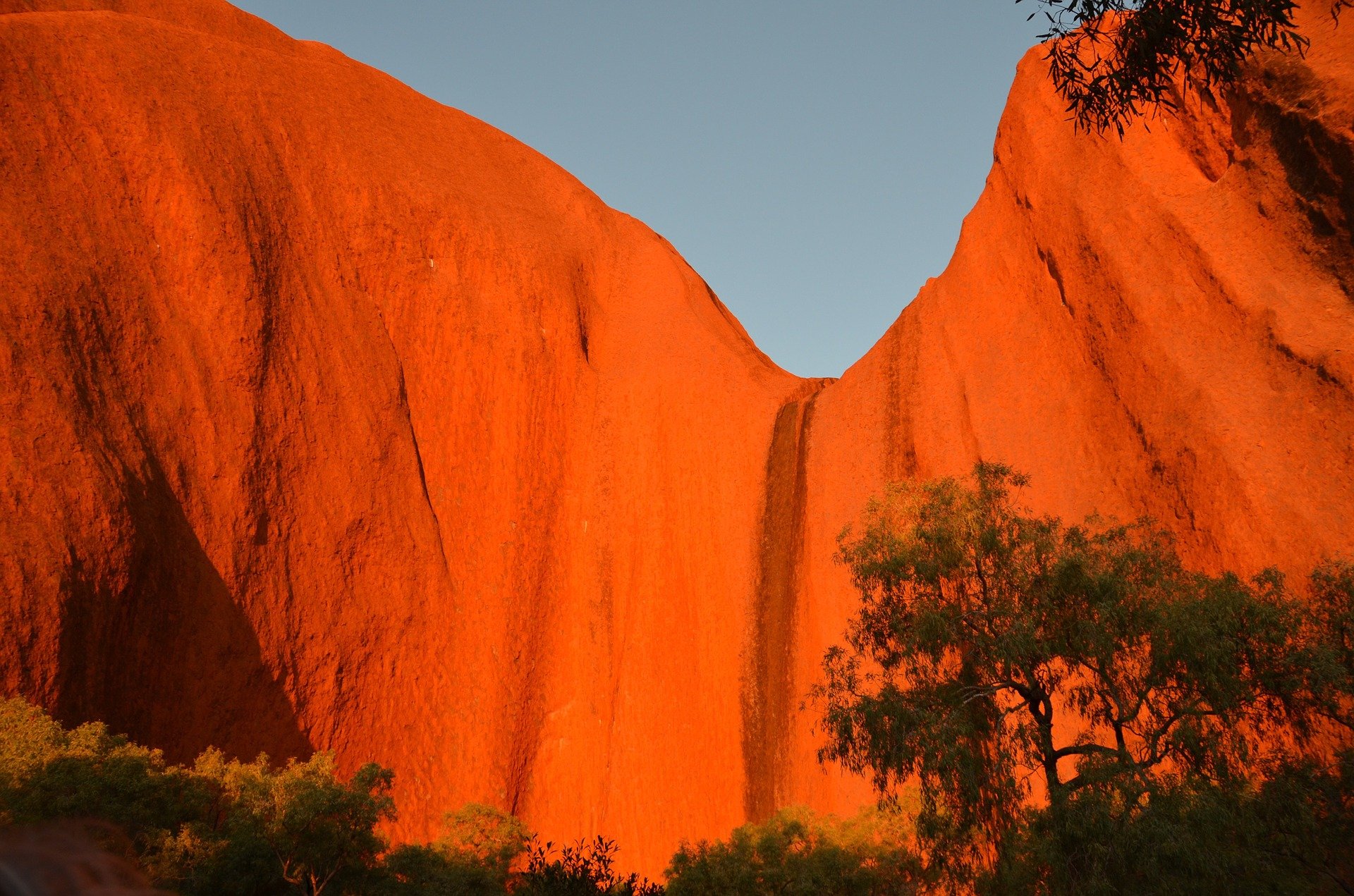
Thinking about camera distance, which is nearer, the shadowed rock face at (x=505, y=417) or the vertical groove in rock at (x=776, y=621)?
the shadowed rock face at (x=505, y=417)

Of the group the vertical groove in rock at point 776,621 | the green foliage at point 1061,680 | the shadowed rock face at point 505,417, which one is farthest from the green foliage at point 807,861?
the vertical groove in rock at point 776,621

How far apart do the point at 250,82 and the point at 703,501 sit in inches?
770

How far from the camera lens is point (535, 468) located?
98.5ft

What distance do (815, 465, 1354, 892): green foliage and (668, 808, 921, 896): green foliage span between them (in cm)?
323

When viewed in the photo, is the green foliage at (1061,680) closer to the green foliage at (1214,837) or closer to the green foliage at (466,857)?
the green foliage at (1214,837)

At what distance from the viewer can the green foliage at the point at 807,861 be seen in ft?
54.0

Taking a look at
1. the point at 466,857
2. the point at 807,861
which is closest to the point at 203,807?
the point at 466,857

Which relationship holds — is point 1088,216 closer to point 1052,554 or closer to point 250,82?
point 1052,554

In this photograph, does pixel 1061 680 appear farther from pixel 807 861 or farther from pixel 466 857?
pixel 466 857

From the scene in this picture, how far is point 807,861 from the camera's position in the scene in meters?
17.1

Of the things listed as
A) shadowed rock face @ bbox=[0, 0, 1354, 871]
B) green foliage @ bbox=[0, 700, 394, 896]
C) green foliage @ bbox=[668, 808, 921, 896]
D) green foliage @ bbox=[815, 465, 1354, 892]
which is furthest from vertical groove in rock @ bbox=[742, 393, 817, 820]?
green foliage @ bbox=[0, 700, 394, 896]

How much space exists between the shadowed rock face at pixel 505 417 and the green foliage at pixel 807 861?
447 cm

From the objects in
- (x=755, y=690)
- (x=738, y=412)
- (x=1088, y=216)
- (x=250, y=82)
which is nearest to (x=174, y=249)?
(x=250, y=82)

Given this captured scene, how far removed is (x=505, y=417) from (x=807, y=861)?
17.6 m
